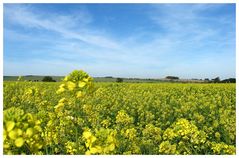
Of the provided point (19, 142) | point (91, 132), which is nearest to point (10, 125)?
point (19, 142)

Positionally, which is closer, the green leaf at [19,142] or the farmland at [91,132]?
the green leaf at [19,142]

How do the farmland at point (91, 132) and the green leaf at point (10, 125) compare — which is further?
the farmland at point (91, 132)

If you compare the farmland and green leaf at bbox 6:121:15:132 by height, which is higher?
green leaf at bbox 6:121:15:132

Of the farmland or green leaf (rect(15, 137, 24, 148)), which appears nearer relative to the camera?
green leaf (rect(15, 137, 24, 148))

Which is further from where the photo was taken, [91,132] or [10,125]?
[91,132]

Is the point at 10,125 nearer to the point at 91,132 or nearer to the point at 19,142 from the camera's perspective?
the point at 19,142

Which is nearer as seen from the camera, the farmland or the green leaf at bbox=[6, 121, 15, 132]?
the green leaf at bbox=[6, 121, 15, 132]

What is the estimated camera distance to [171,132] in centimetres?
368

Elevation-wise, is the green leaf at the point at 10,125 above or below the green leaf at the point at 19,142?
above

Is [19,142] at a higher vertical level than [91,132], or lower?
higher

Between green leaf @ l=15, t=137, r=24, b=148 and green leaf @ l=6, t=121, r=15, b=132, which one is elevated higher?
green leaf @ l=6, t=121, r=15, b=132

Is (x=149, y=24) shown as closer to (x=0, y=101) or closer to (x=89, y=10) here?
(x=89, y=10)

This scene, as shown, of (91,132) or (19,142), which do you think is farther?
(91,132)

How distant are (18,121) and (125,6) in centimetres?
204
